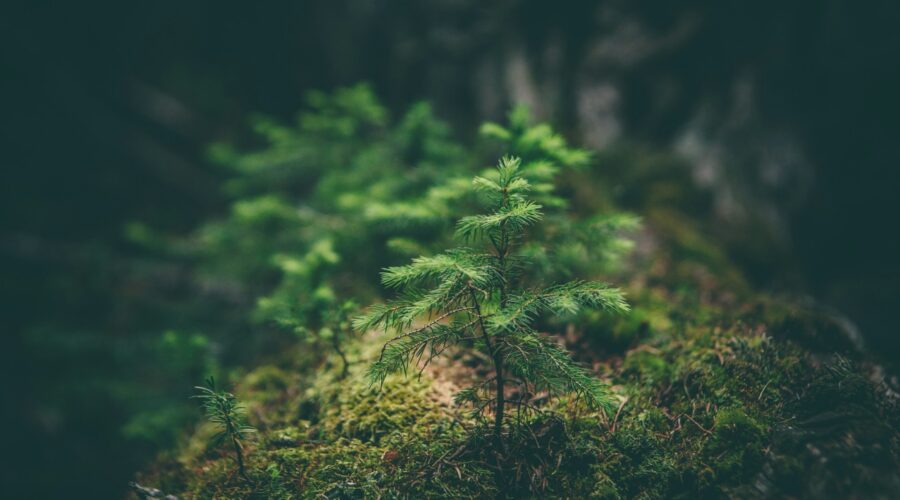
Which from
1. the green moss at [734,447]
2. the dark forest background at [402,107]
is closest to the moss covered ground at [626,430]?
the green moss at [734,447]

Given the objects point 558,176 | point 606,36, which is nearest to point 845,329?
point 558,176

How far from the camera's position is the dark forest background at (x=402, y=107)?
5371 millimetres

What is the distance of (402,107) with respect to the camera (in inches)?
261

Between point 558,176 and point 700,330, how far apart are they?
1.91m

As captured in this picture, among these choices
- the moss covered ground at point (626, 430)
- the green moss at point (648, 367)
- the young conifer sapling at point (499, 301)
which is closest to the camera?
the young conifer sapling at point (499, 301)

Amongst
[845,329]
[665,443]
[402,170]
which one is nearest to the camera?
[665,443]

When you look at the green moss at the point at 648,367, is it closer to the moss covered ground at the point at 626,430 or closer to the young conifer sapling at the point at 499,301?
the moss covered ground at the point at 626,430

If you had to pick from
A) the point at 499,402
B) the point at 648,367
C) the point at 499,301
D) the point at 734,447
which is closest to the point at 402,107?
the point at 499,301

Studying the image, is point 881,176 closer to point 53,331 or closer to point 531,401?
point 531,401

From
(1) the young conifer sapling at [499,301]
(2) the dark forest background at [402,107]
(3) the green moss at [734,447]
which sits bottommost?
(3) the green moss at [734,447]

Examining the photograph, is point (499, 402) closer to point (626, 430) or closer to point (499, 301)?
point (499, 301)

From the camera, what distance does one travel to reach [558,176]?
4.30 metres

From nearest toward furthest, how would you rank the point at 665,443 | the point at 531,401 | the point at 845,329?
the point at 665,443, the point at 531,401, the point at 845,329

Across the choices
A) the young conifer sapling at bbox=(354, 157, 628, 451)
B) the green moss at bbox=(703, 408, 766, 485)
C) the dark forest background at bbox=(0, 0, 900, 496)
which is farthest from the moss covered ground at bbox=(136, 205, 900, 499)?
the dark forest background at bbox=(0, 0, 900, 496)
